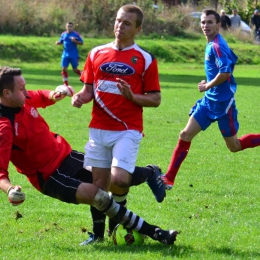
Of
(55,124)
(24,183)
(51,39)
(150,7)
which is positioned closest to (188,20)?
(150,7)

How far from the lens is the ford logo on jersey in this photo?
602cm

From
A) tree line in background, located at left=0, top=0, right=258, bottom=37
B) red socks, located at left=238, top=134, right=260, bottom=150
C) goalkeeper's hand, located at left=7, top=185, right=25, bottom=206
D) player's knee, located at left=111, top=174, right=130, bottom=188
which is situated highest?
goalkeeper's hand, located at left=7, top=185, right=25, bottom=206

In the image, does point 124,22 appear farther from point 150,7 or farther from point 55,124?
point 150,7

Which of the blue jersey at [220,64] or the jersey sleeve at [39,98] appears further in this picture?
the blue jersey at [220,64]

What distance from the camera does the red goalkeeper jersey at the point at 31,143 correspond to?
5.60 metres

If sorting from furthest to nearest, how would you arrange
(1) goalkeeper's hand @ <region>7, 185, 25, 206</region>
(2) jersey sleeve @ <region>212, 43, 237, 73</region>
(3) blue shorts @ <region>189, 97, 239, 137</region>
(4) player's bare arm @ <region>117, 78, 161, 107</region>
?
(3) blue shorts @ <region>189, 97, 239, 137</region>
(2) jersey sleeve @ <region>212, 43, 237, 73</region>
(4) player's bare arm @ <region>117, 78, 161, 107</region>
(1) goalkeeper's hand @ <region>7, 185, 25, 206</region>

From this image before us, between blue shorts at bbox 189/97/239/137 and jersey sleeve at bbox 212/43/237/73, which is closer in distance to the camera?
jersey sleeve at bbox 212/43/237/73

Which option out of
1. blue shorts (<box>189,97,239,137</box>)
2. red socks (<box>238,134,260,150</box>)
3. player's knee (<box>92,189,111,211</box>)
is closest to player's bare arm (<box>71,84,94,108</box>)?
player's knee (<box>92,189,111,211</box>)

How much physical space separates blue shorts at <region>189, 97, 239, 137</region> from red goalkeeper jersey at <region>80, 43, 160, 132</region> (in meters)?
2.40

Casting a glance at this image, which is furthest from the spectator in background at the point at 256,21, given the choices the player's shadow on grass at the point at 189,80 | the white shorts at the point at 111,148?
the white shorts at the point at 111,148

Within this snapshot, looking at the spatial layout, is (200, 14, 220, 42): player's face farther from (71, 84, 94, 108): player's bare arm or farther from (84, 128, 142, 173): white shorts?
(84, 128, 142, 173): white shorts

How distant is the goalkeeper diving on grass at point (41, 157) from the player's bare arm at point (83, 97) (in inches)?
6.1

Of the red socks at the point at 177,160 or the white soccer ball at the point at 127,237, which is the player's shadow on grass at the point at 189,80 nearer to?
the red socks at the point at 177,160

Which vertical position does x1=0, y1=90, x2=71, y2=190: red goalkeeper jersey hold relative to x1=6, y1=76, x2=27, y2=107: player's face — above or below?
below
